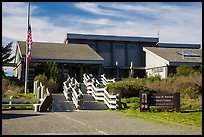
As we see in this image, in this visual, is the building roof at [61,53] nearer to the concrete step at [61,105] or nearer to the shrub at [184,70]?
the shrub at [184,70]

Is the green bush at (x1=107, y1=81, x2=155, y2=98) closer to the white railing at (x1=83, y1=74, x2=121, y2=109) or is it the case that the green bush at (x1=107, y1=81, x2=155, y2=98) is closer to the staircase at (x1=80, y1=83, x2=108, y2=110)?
the white railing at (x1=83, y1=74, x2=121, y2=109)

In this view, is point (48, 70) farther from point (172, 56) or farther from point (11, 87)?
point (172, 56)

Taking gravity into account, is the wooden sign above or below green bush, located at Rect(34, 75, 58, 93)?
below

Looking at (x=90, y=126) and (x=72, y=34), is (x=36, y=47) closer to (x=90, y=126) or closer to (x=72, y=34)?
(x=72, y=34)

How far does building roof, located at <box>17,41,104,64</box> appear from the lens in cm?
3459

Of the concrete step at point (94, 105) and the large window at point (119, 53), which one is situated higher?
the large window at point (119, 53)

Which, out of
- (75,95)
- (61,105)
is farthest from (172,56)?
→ (61,105)

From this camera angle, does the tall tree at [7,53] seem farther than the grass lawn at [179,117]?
Yes

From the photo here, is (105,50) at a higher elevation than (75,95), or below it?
higher

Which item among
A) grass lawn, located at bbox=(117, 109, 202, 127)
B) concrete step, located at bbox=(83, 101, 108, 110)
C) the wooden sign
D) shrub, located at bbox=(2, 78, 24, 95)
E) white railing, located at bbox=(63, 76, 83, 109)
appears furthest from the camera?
shrub, located at bbox=(2, 78, 24, 95)

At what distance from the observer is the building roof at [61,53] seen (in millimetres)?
34594

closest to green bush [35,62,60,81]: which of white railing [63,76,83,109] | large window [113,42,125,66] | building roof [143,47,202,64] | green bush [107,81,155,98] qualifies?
green bush [107,81,155,98]

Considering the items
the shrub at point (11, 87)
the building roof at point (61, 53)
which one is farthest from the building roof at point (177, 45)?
the shrub at point (11, 87)

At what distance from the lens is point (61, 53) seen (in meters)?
36.6
